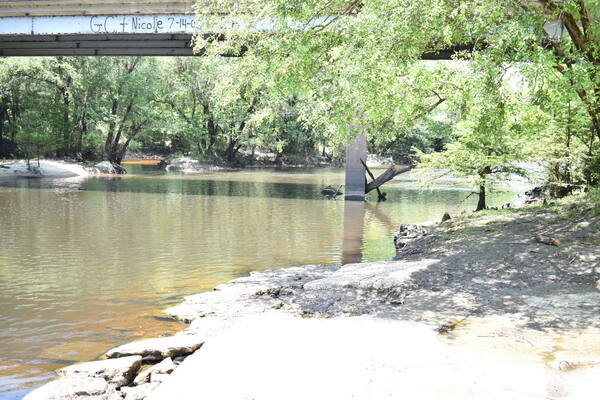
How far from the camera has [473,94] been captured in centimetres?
876

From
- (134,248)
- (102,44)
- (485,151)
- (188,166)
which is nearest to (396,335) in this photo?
(134,248)

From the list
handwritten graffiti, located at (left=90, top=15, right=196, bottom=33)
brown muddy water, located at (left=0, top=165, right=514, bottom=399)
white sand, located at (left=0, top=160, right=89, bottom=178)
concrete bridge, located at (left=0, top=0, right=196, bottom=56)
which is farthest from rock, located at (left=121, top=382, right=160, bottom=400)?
white sand, located at (left=0, top=160, right=89, bottom=178)

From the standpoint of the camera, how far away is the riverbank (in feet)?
15.9

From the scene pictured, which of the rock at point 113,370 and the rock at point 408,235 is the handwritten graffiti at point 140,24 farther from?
the rock at point 113,370

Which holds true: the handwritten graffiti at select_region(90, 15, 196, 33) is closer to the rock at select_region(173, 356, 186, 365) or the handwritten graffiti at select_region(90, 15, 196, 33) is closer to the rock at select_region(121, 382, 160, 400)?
the rock at select_region(173, 356, 186, 365)

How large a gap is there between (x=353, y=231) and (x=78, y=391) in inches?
512

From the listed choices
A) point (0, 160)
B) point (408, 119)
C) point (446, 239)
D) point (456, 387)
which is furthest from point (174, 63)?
point (456, 387)

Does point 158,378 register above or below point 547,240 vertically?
below

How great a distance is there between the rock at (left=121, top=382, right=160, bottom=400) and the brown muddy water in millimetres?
1309

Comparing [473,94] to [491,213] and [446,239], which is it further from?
[491,213]

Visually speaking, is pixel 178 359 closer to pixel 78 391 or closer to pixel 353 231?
pixel 78 391

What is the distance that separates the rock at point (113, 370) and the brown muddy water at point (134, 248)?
0.59 m

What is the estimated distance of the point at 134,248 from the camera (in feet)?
46.3

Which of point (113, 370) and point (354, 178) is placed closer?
point (113, 370)
